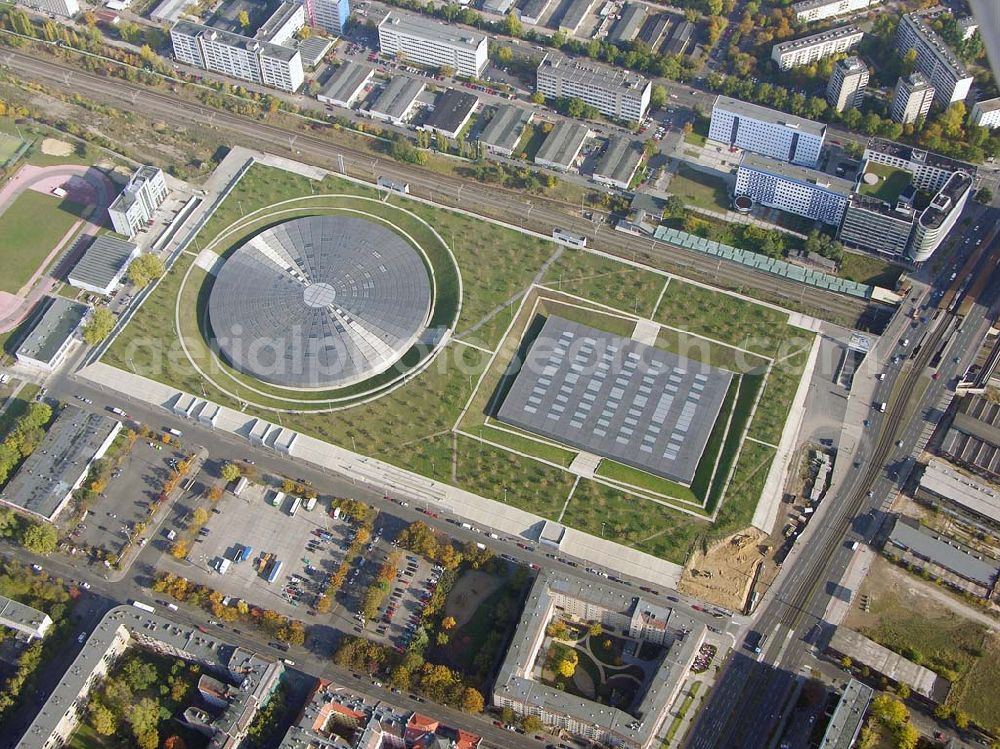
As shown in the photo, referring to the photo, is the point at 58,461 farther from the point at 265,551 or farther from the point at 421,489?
the point at 421,489

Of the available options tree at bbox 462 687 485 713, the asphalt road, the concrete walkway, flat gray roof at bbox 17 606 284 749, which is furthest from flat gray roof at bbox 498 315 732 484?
flat gray roof at bbox 17 606 284 749

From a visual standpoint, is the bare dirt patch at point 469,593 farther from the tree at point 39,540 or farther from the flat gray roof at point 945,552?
the flat gray roof at point 945,552

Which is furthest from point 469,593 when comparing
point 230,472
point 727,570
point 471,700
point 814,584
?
point 814,584

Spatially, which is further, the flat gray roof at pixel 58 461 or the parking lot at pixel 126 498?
the flat gray roof at pixel 58 461

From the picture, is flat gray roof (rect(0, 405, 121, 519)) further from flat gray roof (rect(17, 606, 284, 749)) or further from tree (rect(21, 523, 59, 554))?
flat gray roof (rect(17, 606, 284, 749))

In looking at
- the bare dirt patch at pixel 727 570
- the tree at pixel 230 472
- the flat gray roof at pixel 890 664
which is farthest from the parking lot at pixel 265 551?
the flat gray roof at pixel 890 664

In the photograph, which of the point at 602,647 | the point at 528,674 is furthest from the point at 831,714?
the point at 528,674
